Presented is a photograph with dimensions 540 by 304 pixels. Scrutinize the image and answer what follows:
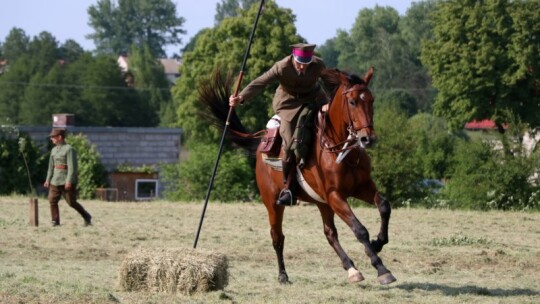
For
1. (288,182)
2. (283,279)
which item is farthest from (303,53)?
(283,279)

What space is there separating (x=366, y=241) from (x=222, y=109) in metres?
4.15

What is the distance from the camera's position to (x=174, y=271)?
12.3 metres

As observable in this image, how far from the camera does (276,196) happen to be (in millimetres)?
14383

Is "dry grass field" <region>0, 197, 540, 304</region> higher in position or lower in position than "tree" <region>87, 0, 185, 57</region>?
A: lower

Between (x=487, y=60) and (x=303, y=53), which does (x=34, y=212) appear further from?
(x=487, y=60)

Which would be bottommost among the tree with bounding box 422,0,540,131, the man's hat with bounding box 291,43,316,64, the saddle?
the saddle

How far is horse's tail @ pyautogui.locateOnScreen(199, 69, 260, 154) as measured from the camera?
51.8 feet

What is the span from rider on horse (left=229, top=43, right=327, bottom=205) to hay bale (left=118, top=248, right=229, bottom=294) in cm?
163

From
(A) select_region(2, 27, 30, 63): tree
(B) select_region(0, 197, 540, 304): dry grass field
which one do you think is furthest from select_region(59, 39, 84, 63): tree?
(B) select_region(0, 197, 540, 304): dry grass field

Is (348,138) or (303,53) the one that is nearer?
(348,138)

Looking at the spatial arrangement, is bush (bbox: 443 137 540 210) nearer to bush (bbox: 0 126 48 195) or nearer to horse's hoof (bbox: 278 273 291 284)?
horse's hoof (bbox: 278 273 291 284)

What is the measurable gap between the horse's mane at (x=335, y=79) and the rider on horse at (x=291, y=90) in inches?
6.2

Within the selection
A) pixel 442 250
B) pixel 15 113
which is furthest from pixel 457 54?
pixel 15 113

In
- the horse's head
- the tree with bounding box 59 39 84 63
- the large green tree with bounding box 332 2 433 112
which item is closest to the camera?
the horse's head
